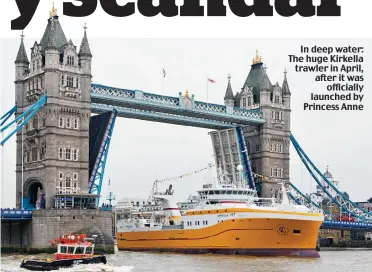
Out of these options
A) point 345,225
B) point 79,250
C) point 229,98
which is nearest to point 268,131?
point 229,98

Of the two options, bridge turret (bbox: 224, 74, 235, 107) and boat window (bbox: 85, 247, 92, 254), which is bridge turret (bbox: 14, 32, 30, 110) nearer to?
boat window (bbox: 85, 247, 92, 254)

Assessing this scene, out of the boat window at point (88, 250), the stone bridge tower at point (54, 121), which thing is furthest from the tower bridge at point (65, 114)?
the boat window at point (88, 250)

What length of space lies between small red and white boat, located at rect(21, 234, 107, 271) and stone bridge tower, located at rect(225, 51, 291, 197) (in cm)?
4828

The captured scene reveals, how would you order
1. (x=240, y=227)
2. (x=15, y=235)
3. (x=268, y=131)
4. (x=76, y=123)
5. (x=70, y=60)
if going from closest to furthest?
(x=240, y=227), (x=15, y=235), (x=76, y=123), (x=70, y=60), (x=268, y=131)

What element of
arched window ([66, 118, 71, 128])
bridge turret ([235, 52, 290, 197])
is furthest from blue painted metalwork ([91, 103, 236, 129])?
bridge turret ([235, 52, 290, 197])

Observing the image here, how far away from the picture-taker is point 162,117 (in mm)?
85750

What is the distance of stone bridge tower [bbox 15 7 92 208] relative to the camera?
239 ft

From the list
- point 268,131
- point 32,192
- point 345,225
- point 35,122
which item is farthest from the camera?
point 345,225

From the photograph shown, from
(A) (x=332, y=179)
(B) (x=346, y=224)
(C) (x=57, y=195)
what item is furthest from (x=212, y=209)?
(A) (x=332, y=179)

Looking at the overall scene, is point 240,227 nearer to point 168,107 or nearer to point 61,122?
point 61,122

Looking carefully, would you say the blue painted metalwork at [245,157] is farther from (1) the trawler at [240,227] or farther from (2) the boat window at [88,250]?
(2) the boat window at [88,250]

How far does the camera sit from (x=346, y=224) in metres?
105

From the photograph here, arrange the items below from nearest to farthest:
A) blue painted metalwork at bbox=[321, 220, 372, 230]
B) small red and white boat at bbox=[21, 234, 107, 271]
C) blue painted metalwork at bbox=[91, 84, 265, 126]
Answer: small red and white boat at bbox=[21, 234, 107, 271]
blue painted metalwork at bbox=[91, 84, 265, 126]
blue painted metalwork at bbox=[321, 220, 372, 230]

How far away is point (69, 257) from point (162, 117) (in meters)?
38.7
